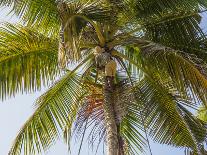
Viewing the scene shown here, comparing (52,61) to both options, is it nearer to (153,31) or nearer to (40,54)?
(40,54)

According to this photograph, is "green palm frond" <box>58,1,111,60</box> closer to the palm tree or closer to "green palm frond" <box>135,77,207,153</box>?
the palm tree

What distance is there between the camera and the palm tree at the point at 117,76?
807 cm

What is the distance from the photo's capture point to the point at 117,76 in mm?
9469

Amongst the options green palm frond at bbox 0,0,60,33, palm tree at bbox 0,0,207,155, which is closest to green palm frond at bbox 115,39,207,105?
palm tree at bbox 0,0,207,155

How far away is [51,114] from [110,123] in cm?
168

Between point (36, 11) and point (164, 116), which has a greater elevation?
point (36, 11)

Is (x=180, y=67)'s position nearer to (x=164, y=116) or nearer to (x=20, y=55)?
(x=164, y=116)

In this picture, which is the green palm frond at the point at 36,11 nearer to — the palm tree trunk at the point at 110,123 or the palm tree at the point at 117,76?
the palm tree at the point at 117,76

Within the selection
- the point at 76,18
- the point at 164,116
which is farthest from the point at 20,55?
the point at 164,116

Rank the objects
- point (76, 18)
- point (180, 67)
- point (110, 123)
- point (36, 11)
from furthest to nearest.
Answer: point (36, 11), point (110, 123), point (180, 67), point (76, 18)

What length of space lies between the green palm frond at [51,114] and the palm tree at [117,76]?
2 centimetres

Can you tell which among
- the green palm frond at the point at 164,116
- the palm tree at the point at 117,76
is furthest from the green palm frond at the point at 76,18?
the green palm frond at the point at 164,116

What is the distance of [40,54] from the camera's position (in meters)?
8.77

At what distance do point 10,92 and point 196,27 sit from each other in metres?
3.43
